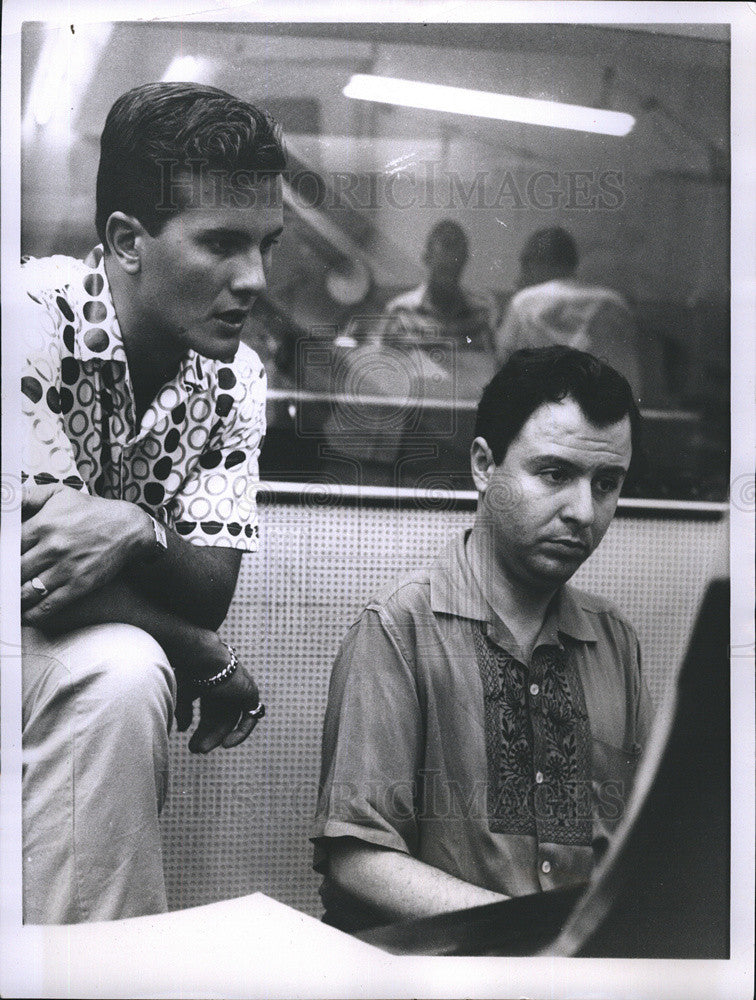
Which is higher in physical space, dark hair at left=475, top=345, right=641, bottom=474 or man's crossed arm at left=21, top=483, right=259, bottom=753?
dark hair at left=475, top=345, right=641, bottom=474

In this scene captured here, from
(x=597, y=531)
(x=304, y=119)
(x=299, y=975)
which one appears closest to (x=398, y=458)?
(x=597, y=531)

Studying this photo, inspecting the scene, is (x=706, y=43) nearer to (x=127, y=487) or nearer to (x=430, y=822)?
(x=127, y=487)

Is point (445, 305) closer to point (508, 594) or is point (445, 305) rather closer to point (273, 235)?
point (273, 235)

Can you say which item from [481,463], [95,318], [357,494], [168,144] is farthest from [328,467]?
[168,144]

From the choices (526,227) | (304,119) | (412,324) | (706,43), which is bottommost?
(412,324)

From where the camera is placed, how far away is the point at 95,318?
104 inches

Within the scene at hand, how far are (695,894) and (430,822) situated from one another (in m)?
0.72

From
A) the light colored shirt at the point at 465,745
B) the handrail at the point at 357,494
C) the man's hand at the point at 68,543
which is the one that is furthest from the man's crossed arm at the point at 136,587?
the light colored shirt at the point at 465,745

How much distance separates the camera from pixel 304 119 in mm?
2635

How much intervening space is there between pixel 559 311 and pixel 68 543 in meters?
1.36

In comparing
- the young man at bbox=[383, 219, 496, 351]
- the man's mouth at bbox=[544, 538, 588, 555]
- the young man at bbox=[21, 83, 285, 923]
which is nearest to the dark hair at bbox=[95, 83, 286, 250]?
the young man at bbox=[21, 83, 285, 923]

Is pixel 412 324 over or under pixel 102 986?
over

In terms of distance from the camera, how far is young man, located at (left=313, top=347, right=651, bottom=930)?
2.61 m

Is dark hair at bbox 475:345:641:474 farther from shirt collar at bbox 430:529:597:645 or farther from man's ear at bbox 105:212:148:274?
man's ear at bbox 105:212:148:274
